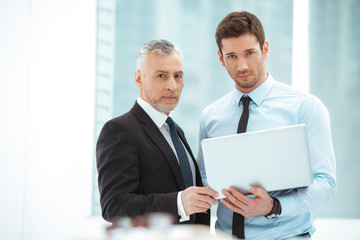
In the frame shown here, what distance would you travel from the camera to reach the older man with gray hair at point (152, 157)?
5.24 feet

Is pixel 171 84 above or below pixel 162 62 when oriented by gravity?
below

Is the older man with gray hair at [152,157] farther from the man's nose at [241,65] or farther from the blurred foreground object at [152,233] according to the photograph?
the blurred foreground object at [152,233]

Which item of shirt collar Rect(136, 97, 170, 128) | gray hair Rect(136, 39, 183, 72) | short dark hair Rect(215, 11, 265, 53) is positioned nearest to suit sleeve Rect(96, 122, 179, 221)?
shirt collar Rect(136, 97, 170, 128)

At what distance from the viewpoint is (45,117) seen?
3154 millimetres

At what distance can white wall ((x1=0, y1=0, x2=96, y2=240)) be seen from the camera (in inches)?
120

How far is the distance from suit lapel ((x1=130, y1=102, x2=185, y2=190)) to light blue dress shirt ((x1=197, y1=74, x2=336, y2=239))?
0.37 metres

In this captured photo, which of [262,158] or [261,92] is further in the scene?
[261,92]

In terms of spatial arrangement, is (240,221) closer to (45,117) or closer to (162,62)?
(162,62)

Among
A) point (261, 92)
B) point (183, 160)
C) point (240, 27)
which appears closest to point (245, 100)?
point (261, 92)

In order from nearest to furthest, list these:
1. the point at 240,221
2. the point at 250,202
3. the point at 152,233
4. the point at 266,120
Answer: the point at 152,233, the point at 250,202, the point at 240,221, the point at 266,120

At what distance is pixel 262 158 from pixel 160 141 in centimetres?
57

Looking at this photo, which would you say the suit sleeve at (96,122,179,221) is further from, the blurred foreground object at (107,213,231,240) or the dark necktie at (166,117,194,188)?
the blurred foreground object at (107,213,231,240)

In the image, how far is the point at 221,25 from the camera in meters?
2.05

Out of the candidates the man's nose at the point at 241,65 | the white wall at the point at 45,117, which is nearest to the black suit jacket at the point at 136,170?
the man's nose at the point at 241,65
